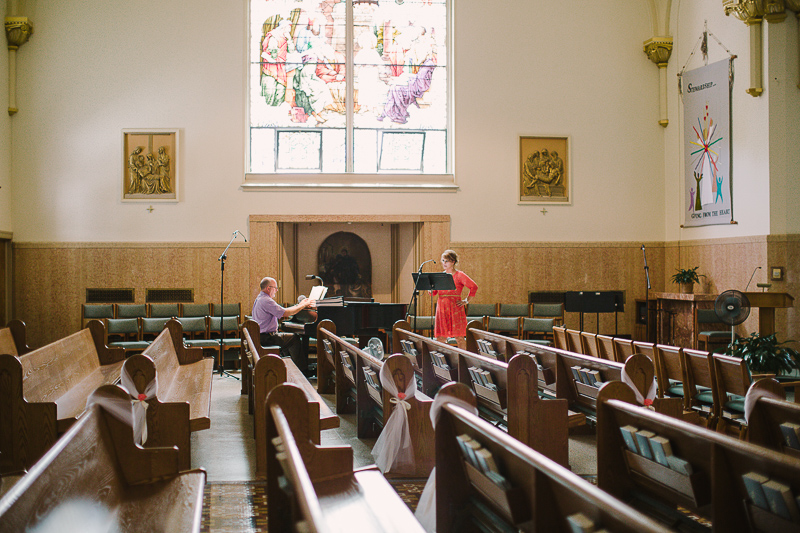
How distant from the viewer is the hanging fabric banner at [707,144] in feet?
29.7

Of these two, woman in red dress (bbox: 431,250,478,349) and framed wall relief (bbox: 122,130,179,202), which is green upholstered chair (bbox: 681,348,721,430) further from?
framed wall relief (bbox: 122,130,179,202)

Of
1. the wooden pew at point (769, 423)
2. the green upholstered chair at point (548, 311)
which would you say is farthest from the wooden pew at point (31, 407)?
the green upholstered chair at point (548, 311)

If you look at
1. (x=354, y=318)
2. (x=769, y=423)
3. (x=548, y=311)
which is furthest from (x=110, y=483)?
(x=548, y=311)

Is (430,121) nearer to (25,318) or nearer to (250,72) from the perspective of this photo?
(250,72)

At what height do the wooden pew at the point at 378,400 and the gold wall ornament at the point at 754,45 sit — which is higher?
the gold wall ornament at the point at 754,45

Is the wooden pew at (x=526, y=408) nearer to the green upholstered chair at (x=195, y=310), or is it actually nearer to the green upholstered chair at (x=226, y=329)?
the green upholstered chair at (x=226, y=329)

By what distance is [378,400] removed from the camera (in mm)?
3945

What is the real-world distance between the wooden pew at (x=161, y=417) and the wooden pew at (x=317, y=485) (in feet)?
3.65

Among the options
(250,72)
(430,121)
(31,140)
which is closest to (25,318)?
(31,140)

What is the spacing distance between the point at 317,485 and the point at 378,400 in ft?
5.26

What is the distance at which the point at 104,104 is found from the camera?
32.0 ft

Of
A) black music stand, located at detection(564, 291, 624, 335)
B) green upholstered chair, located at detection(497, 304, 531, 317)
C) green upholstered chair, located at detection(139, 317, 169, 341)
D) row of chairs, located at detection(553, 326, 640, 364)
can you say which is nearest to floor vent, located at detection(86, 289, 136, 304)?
green upholstered chair, located at detection(139, 317, 169, 341)

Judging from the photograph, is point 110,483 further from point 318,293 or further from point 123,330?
point 123,330

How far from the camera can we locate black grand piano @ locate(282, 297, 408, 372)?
23.9 feet
